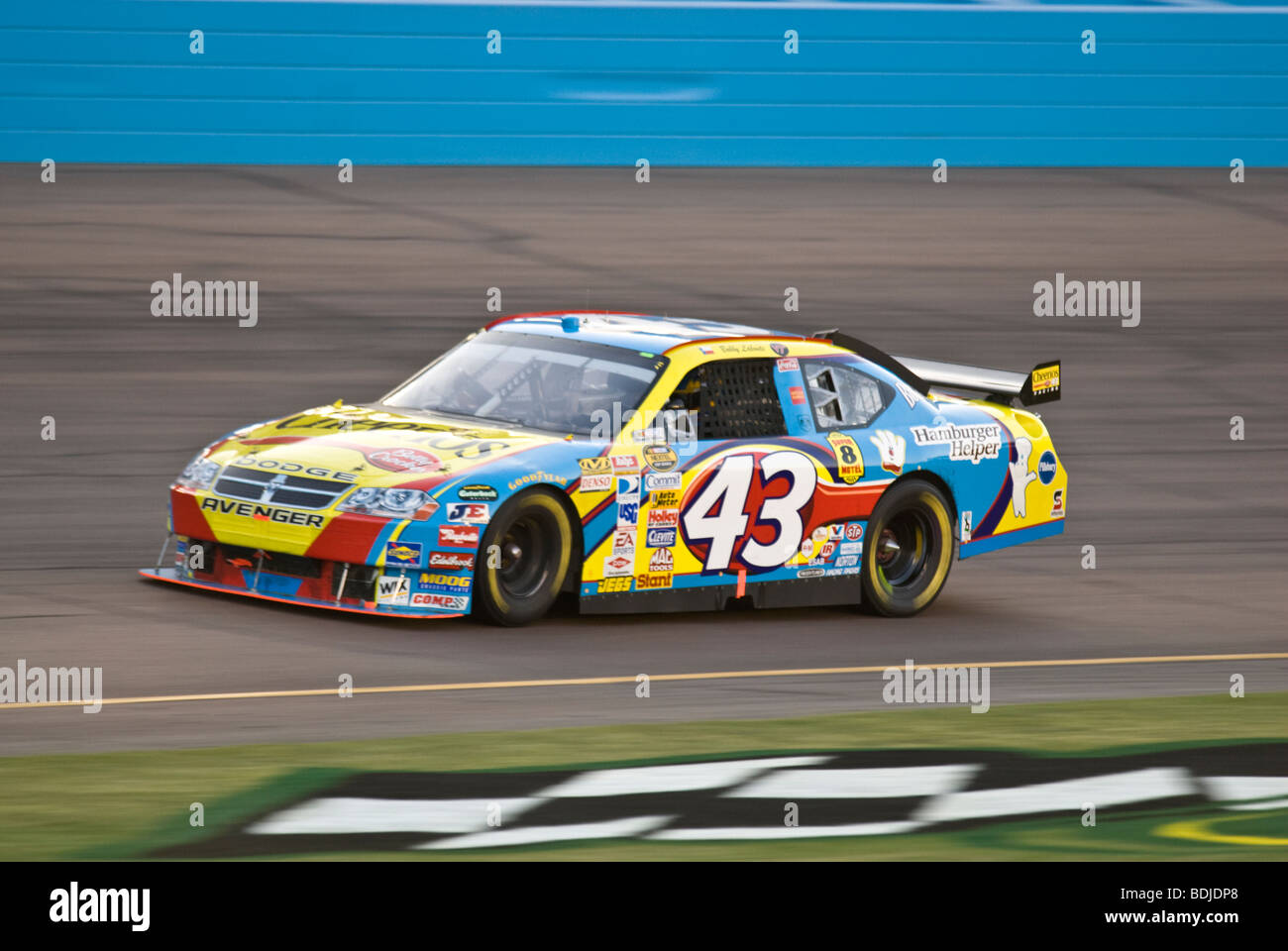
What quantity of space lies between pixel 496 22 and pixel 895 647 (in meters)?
16.5

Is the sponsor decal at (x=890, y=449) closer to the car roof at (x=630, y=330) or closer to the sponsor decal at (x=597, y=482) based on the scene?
the car roof at (x=630, y=330)

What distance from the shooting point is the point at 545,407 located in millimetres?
11734

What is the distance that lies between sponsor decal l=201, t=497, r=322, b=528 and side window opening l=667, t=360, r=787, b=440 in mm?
2022

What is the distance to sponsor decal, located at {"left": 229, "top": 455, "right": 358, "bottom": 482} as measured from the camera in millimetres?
10820

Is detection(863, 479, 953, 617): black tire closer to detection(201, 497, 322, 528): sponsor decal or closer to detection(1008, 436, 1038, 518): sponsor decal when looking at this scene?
detection(1008, 436, 1038, 518): sponsor decal

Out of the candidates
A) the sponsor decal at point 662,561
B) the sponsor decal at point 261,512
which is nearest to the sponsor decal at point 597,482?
the sponsor decal at point 662,561

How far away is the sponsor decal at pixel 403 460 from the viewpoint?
10828 millimetres

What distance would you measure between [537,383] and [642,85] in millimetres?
15574

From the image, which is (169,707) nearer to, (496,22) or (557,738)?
(557,738)

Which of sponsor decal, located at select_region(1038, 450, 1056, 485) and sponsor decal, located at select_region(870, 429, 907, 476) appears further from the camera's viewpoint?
sponsor decal, located at select_region(1038, 450, 1056, 485)

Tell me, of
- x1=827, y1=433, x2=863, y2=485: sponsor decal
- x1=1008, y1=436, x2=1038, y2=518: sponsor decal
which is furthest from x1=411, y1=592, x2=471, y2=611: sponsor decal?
x1=1008, y1=436, x2=1038, y2=518: sponsor decal

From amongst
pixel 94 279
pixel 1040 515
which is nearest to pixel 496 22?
pixel 94 279

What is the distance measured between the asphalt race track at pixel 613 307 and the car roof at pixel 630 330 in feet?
4.81

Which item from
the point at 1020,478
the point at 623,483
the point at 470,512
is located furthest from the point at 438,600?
the point at 1020,478
